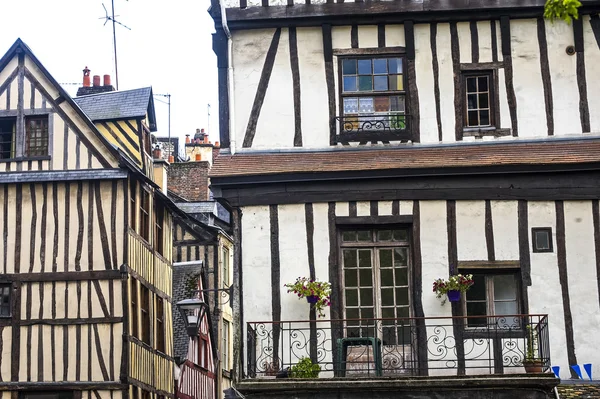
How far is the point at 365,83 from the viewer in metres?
18.5

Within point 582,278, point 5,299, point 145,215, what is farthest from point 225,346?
point 582,278

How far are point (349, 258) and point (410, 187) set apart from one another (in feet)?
4.14

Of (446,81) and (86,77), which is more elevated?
(86,77)

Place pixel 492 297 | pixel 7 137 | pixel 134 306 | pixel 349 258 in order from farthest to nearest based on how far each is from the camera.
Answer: pixel 7 137 < pixel 134 306 < pixel 349 258 < pixel 492 297

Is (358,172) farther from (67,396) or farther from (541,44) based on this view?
(67,396)

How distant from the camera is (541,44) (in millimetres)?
18297

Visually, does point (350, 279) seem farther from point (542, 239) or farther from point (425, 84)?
point (425, 84)

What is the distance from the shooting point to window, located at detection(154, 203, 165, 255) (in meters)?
28.8

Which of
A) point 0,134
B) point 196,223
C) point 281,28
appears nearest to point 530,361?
point 281,28

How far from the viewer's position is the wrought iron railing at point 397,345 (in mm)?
16844

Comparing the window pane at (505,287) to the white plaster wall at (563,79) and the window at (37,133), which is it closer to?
the white plaster wall at (563,79)

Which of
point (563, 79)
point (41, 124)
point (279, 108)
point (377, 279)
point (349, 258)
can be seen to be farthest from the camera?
point (41, 124)

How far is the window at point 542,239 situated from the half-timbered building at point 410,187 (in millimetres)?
22

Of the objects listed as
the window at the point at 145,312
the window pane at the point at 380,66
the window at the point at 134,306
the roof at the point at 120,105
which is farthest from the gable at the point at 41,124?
the window pane at the point at 380,66
